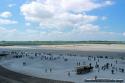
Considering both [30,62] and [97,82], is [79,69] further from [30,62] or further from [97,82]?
[30,62]

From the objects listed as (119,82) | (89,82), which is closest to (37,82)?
(89,82)

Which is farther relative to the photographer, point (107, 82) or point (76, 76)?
point (76, 76)

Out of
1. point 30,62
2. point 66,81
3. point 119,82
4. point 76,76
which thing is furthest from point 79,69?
point 30,62

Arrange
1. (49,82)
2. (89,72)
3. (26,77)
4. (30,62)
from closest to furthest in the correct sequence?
1. (49,82)
2. (26,77)
3. (89,72)
4. (30,62)

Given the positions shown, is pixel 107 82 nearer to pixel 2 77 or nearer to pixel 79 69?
pixel 79 69

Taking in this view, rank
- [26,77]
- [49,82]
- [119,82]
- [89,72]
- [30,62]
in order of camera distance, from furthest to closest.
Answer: [30,62]
[89,72]
[26,77]
[49,82]
[119,82]

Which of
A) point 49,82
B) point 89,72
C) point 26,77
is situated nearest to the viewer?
point 49,82

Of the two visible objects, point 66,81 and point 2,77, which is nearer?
point 66,81

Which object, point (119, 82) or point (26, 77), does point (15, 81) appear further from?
point (119, 82)

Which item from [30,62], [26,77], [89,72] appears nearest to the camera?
[26,77]
